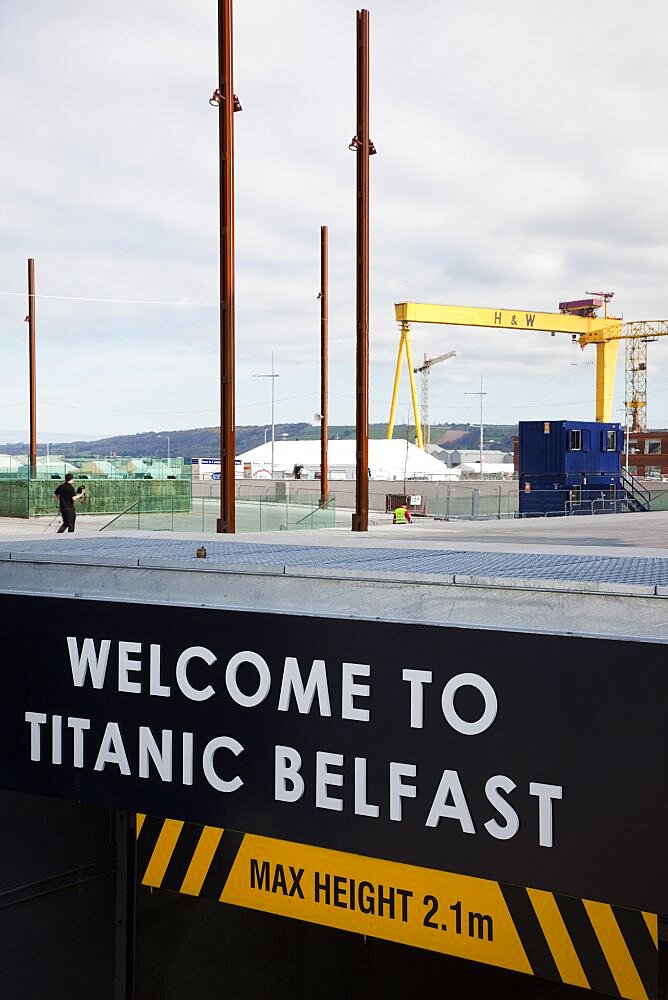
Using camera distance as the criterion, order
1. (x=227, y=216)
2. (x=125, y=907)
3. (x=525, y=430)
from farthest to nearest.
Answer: (x=525, y=430) < (x=227, y=216) < (x=125, y=907)

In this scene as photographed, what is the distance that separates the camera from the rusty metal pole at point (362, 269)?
77.9ft

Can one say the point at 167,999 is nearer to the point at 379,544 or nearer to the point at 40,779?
the point at 40,779

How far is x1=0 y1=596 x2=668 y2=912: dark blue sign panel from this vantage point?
161 inches

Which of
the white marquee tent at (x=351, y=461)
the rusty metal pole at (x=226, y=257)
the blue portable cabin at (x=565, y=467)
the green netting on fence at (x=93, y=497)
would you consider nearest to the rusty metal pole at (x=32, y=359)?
the green netting on fence at (x=93, y=497)

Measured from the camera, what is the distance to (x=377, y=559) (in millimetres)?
6074

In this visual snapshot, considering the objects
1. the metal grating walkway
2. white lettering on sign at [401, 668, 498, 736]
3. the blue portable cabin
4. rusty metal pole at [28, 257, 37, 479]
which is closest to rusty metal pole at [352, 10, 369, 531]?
the blue portable cabin

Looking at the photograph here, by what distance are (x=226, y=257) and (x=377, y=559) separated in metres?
16.3

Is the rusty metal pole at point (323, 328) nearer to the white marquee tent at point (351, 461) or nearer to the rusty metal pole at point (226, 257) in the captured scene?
the rusty metal pole at point (226, 257)

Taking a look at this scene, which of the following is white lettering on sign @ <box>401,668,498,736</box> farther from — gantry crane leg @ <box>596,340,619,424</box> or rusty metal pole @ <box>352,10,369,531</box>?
gantry crane leg @ <box>596,340,619,424</box>

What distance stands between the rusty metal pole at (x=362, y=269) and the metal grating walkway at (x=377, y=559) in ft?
55.7

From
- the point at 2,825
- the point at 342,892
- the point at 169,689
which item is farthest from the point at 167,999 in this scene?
the point at 169,689

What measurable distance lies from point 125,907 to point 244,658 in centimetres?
238

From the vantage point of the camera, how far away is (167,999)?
676cm

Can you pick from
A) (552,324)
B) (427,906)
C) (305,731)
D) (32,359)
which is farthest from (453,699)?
(552,324)
